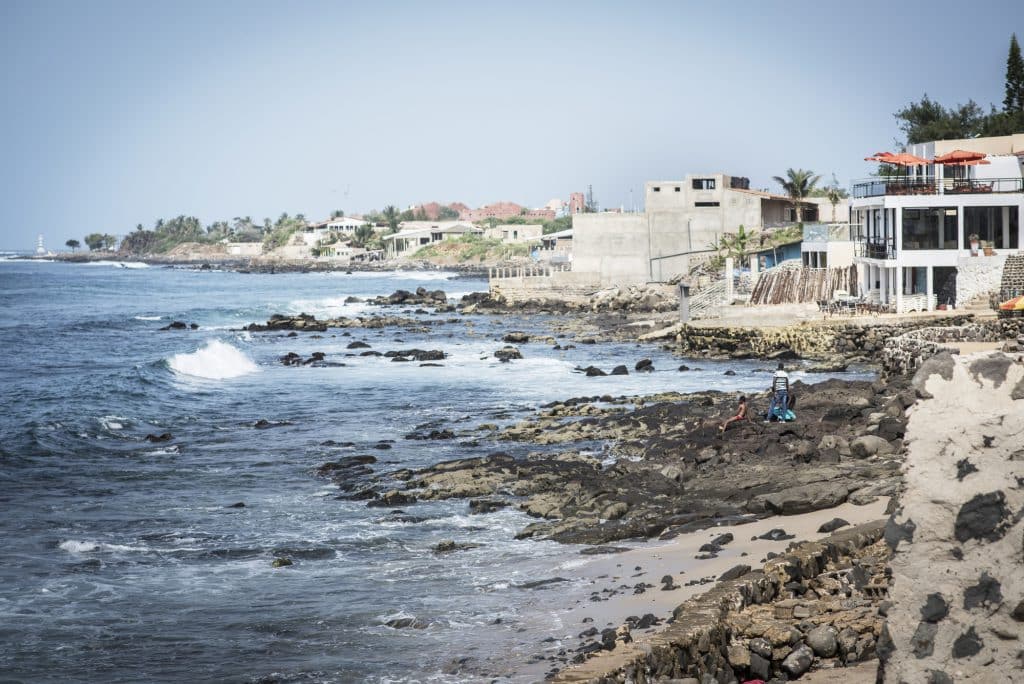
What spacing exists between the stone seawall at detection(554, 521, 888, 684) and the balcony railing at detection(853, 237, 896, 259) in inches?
1302

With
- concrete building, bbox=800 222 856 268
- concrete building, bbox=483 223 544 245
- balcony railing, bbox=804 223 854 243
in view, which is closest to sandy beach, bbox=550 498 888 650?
concrete building, bbox=800 222 856 268

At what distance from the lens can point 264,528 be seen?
1984cm

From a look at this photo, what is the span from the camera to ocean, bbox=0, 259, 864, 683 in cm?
1394

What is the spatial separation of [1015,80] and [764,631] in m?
71.3

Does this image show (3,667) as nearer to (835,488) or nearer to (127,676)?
(127,676)

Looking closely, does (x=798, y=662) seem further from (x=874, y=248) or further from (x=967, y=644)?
(x=874, y=248)

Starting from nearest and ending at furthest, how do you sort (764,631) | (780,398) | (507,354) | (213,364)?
(764,631) < (780,398) < (507,354) < (213,364)

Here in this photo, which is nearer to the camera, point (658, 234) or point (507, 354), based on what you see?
point (507, 354)

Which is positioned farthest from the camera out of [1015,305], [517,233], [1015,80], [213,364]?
[517,233]

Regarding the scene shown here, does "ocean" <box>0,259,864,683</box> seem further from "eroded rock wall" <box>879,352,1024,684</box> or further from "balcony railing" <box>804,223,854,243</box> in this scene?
"balcony railing" <box>804,223,854,243</box>

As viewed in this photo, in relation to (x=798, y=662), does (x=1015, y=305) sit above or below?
above

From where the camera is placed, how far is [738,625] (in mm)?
11562

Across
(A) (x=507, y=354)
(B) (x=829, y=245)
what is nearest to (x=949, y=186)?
(B) (x=829, y=245)

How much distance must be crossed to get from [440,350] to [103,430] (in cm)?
2077
